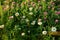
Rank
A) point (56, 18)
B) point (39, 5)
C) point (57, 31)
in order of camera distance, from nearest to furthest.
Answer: point (57, 31), point (56, 18), point (39, 5)

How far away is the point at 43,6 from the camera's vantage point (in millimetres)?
4738

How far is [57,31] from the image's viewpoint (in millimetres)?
4176

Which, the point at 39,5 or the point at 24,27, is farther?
the point at 39,5

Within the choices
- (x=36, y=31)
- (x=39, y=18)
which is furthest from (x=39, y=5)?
(x=36, y=31)

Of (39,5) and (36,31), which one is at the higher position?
(39,5)

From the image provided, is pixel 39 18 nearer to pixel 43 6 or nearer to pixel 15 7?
pixel 43 6

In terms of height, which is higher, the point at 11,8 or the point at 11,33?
the point at 11,8

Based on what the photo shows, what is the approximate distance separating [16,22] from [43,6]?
2.22 ft

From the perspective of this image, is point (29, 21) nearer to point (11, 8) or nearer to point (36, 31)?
point (36, 31)

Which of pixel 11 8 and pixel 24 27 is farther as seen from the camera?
pixel 11 8

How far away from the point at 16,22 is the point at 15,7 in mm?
497

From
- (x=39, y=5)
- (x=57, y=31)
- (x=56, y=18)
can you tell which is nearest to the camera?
(x=57, y=31)

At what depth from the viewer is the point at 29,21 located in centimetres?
448

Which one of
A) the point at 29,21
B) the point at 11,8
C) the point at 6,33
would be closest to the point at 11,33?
the point at 6,33
